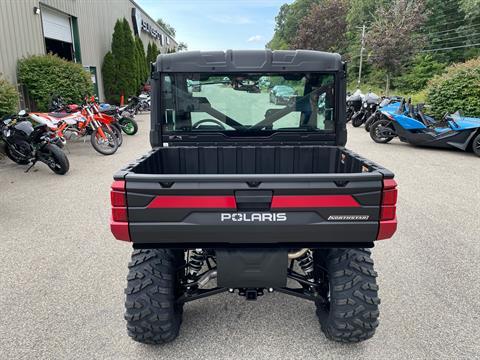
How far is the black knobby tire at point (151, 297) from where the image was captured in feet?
7.41

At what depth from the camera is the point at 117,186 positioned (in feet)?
6.44

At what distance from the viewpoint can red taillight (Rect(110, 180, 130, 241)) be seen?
196 centimetres

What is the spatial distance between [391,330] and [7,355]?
2474 millimetres

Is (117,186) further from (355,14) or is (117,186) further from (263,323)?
(355,14)

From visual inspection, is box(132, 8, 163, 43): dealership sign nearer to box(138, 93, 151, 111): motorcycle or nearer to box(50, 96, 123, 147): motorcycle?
box(138, 93, 151, 111): motorcycle

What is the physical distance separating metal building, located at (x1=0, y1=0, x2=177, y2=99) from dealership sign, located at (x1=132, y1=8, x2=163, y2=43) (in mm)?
980

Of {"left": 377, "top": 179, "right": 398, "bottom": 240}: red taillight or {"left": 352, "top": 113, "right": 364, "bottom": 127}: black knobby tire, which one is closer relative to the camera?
{"left": 377, "top": 179, "right": 398, "bottom": 240}: red taillight

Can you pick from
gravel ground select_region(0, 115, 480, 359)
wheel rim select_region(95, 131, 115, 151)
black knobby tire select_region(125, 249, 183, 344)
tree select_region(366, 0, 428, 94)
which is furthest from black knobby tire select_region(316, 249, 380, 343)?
tree select_region(366, 0, 428, 94)

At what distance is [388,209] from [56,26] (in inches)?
563

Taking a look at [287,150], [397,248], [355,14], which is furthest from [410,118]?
[355,14]

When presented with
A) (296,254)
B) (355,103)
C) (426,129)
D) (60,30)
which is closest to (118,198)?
(296,254)

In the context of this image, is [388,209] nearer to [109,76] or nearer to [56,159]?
[56,159]

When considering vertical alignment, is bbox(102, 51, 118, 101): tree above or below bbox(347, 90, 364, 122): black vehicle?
above

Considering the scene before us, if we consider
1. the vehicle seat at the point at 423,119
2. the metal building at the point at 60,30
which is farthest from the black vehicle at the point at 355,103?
the metal building at the point at 60,30
